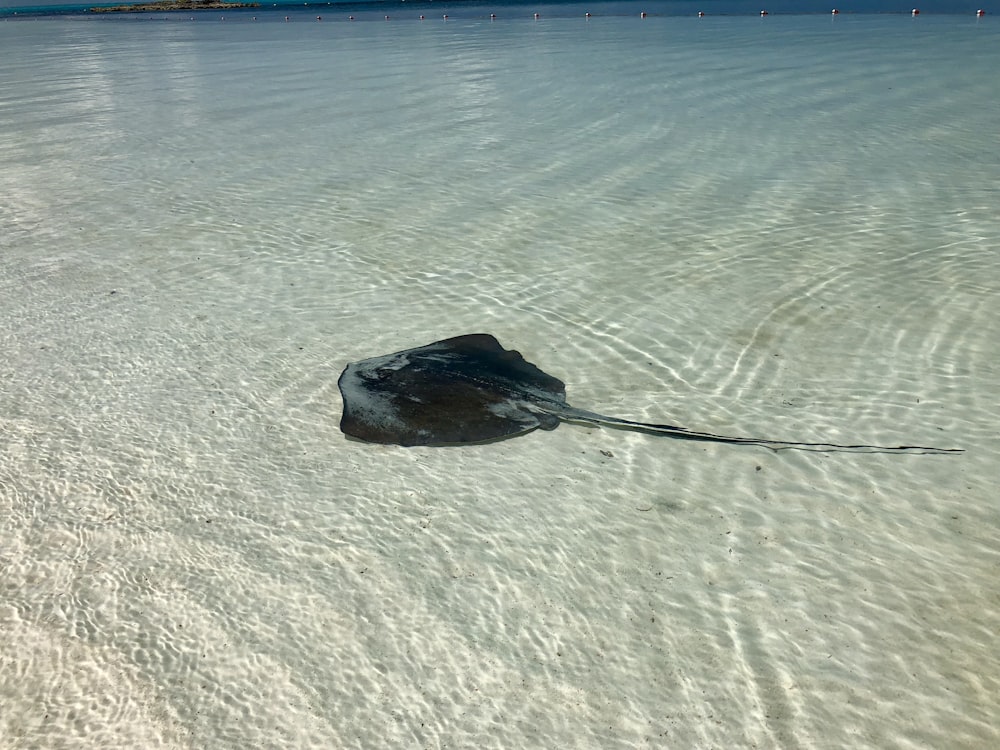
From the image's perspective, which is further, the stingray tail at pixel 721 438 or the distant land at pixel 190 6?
the distant land at pixel 190 6

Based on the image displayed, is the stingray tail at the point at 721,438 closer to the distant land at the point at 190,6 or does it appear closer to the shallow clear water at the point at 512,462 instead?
the shallow clear water at the point at 512,462

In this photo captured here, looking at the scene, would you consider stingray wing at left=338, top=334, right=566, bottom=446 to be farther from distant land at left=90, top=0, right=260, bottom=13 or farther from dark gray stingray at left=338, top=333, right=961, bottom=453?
distant land at left=90, top=0, right=260, bottom=13

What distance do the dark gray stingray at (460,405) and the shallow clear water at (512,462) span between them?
9 centimetres

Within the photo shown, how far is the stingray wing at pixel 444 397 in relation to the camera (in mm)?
3566

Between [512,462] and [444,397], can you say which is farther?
[444,397]

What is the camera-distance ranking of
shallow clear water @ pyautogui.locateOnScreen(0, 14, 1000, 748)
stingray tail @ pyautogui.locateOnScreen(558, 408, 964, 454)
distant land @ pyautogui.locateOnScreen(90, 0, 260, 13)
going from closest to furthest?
shallow clear water @ pyautogui.locateOnScreen(0, 14, 1000, 748)
stingray tail @ pyautogui.locateOnScreen(558, 408, 964, 454)
distant land @ pyautogui.locateOnScreen(90, 0, 260, 13)

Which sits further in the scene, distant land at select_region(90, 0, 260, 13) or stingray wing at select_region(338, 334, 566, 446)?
distant land at select_region(90, 0, 260, 13)

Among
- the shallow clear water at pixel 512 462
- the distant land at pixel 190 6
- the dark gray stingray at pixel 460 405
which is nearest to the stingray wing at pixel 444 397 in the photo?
the dark gray stingray at pixel 460 405

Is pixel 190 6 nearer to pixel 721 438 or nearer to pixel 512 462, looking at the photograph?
pixel 512 462

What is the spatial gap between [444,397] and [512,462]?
1.60 feet

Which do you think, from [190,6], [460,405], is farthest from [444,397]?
[190,6]

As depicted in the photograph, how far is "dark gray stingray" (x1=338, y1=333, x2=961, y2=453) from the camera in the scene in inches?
140

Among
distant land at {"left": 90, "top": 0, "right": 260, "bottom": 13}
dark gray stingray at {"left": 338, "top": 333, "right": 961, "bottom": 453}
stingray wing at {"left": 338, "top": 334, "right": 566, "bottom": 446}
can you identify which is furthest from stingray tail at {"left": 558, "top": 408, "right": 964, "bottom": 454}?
distant land at {"left": 90, "top": 0, "right": 260, "bottom": 13}

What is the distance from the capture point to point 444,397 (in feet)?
12.1
